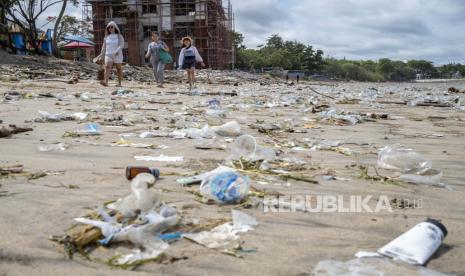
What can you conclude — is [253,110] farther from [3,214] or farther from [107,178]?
[3,214]

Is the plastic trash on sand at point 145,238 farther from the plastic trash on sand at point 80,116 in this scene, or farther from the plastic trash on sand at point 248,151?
the plastic trash on sand at point 80,116

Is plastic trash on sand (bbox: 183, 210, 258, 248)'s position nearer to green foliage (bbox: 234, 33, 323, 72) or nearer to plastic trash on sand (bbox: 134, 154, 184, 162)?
plastic trash on sand (bbox: 134, 154, 184, 162)

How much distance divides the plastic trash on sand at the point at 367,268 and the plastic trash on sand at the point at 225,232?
1.04 ft

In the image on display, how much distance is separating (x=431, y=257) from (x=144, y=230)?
909 mm

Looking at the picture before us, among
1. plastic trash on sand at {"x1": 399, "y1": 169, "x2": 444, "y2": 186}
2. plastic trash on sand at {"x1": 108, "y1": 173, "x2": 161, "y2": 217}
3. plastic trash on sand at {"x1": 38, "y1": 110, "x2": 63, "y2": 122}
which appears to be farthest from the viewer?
plastic trash on sand at {"x1": 38, "y1": 110, "x2": 63, "y2": 122}

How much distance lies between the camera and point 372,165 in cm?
276

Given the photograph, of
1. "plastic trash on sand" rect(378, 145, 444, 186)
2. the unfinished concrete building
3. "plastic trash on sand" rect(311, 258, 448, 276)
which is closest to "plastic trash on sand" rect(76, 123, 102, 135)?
"plastic trash on sand" rect(378, 145, 444, 186)

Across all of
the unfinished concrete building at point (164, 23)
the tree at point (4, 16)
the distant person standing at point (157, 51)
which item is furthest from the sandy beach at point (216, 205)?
the unfinished concrete building at point (164, 23)

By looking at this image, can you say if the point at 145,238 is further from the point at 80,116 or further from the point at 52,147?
the point at 80,116

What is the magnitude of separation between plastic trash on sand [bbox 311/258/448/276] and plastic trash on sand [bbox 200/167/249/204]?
23.2 inches

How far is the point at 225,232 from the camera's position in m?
1.51

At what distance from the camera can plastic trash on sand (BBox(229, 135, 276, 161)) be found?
2659 millimetres

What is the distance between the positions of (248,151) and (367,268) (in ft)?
4.87

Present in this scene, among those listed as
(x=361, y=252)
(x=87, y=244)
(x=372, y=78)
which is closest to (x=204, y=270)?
(x=87, y=244)
